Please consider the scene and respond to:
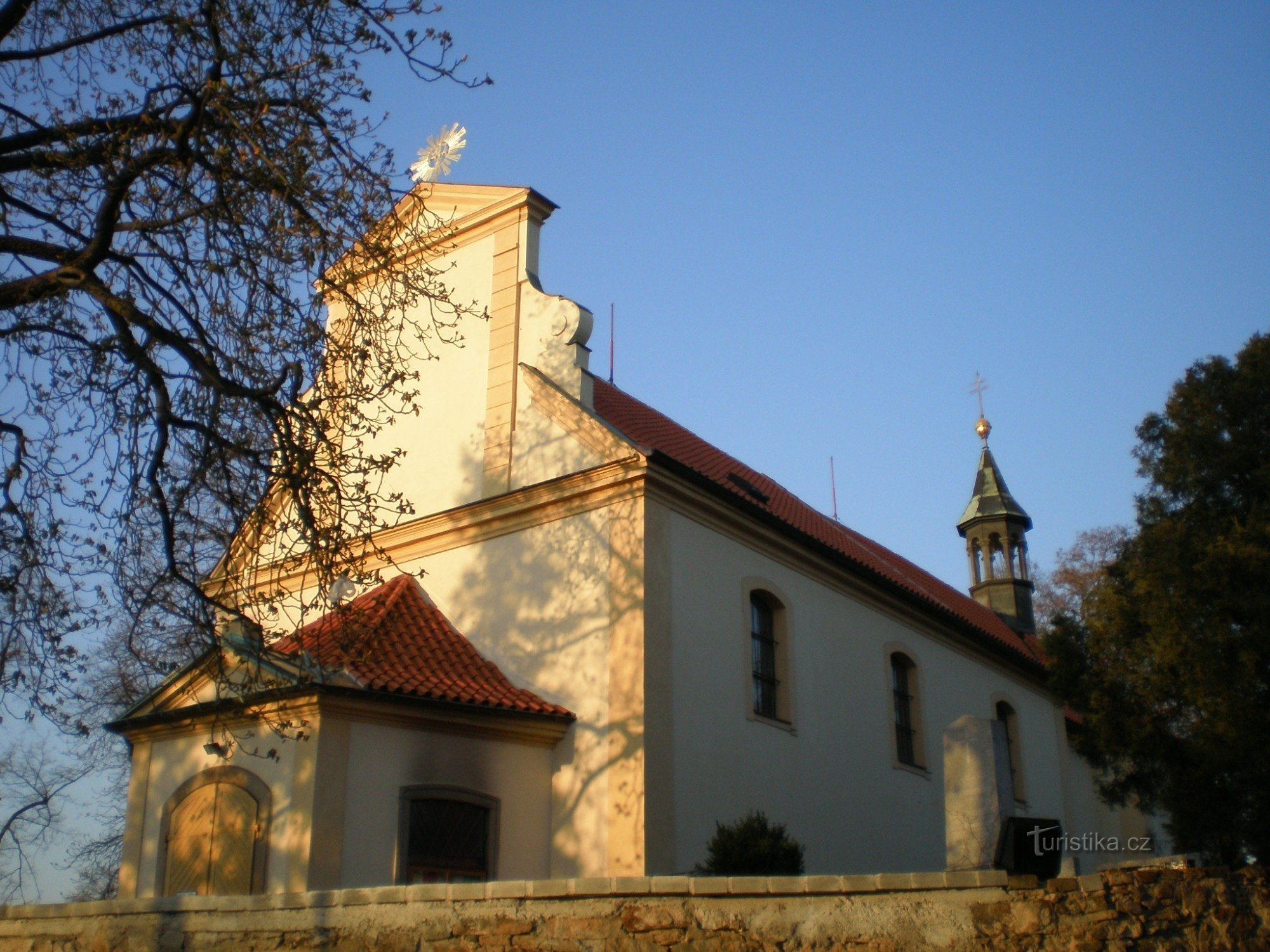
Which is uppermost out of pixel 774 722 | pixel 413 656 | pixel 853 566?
pixel 853 566

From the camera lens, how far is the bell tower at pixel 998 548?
30.9 metres

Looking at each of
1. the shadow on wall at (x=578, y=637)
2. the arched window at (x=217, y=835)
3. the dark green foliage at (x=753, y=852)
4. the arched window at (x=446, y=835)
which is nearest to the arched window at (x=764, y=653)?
the shadow on wall at (x=578, y=637)

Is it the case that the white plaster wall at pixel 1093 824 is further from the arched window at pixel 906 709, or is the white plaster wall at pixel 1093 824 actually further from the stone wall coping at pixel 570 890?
the stone wall coping at pixel 570 890

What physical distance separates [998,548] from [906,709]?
14.4m

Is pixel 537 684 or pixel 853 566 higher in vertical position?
pixel 853 566

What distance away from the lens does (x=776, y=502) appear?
796 inches

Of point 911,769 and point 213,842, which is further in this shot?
point 911,769

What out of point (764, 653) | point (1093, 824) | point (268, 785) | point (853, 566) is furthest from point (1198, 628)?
point (1093, 824)

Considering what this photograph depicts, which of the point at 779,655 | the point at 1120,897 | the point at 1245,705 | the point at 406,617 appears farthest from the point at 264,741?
the point at 1245,705

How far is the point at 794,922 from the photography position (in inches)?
272

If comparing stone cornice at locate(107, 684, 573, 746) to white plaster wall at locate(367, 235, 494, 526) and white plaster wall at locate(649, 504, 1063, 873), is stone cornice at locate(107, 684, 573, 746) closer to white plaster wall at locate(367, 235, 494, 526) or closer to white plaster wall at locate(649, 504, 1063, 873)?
white plaster wall at locate(649, 504, 1063, 873)

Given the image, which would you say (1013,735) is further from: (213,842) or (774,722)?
(213,842)

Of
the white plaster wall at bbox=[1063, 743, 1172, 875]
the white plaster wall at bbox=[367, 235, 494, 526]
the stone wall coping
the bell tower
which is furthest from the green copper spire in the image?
the stone wall coping

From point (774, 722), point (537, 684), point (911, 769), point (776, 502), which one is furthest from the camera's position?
point (776, 502)
